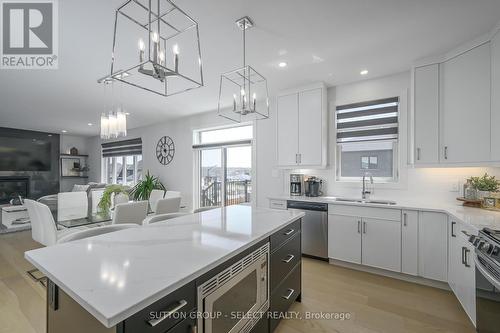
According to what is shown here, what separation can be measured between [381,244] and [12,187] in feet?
30.6

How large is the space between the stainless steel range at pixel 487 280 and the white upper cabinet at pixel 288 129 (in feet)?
7.30

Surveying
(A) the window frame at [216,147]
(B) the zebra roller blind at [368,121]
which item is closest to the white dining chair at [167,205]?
(A) the window frame at [216,147]

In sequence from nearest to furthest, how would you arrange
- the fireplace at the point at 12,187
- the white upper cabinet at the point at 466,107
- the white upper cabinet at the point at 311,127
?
the white upper cabinet at the point at 466,107, the white upper cabinet at the point at 311,127, the fireplace at the point at 12,187

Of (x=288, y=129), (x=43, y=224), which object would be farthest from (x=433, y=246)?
(x=43, y=224)

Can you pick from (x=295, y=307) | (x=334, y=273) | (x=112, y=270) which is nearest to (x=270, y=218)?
(x=295, y=307)

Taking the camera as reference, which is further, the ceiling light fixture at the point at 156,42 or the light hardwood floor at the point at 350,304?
the light hardwood floor at the point at 350,304

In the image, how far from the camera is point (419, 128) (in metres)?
2.57

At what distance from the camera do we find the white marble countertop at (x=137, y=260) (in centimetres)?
73

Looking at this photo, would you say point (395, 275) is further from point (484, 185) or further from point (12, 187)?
point (12, 187)

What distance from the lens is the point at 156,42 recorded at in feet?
3.88

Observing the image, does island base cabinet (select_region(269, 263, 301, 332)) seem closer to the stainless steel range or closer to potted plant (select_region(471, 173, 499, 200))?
the stainless steel range

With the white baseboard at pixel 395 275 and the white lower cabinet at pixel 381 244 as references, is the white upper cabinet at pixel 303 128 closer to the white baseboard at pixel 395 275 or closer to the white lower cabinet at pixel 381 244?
the white lower cabinet at pixel 381 244

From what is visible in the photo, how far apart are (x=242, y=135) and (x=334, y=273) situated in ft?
9.52

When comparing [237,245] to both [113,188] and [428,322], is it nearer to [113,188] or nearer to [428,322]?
[428,322]
